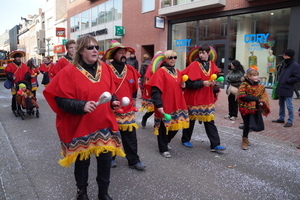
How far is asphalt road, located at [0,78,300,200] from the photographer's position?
3.11 m

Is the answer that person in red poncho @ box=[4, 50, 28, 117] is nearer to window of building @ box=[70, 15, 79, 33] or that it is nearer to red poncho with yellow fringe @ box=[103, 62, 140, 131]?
red poncho with yellow fringe @ box=[103, 62, 140, 131]

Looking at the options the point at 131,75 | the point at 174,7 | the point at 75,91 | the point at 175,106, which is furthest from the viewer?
the point at 174,7

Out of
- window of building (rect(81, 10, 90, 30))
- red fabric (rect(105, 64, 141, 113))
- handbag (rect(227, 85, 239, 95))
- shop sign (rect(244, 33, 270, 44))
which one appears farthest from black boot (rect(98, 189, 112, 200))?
window of building (rect(81, 10, 90, 30))

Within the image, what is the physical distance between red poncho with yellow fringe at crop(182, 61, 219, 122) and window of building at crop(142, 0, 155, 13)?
13607 mm

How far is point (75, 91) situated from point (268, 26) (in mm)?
11603

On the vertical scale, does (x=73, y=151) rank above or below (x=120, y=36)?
below

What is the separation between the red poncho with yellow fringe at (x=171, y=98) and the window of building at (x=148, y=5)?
1387 cm

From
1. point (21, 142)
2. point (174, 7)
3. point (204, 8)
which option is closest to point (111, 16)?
point (174, 7)

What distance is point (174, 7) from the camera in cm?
1473

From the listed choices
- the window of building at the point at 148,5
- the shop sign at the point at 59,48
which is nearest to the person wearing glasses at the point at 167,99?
the window of building at the point at 148,5

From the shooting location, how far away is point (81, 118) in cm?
255

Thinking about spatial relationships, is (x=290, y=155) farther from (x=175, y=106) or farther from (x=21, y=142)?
(x=21, y=142)

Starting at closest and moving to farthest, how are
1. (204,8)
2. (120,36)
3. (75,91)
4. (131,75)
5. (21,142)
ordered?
1. (75,91)
2. (131,75)
3. (21,142)
4. (204,8)
5. (120,36)

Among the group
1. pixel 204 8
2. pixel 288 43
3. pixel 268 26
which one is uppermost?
pixel 204 8
